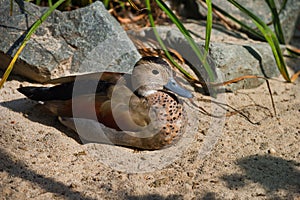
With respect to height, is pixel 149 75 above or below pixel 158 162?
above

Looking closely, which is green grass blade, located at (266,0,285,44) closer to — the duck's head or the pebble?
the duck's head

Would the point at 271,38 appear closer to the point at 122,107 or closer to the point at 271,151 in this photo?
the point at 271,151

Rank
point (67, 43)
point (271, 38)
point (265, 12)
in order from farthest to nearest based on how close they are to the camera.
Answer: point (265, 12)
point (271, 38)
point (67, 43)

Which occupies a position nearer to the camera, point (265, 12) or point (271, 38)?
point (271, 38)

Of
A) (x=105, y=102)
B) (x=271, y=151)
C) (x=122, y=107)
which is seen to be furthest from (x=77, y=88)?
(x=271, y=151)

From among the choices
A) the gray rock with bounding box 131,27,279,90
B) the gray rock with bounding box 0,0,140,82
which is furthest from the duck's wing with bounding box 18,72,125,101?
the gray rock with bounding box 131,27,279,90
